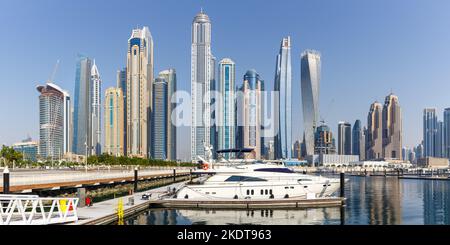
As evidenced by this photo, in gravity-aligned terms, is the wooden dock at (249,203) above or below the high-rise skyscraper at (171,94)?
below

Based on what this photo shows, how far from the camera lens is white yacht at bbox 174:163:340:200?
38.0 metres


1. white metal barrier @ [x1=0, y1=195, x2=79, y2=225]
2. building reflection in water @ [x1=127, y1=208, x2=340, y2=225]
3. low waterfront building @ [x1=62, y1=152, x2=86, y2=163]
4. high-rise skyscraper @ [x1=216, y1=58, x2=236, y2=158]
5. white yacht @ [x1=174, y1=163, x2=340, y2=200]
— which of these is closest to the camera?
white metal barrier @ [x1=0, y1=195, x2=79, y2=225]

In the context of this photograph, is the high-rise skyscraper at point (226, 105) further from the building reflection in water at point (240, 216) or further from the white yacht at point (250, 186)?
the building reflection in water at point (240, 216)

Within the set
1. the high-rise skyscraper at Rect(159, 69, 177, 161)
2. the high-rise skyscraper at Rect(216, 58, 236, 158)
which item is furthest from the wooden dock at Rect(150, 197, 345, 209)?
the high-rise skyscraper at Rect(159, 69, 177, 161)

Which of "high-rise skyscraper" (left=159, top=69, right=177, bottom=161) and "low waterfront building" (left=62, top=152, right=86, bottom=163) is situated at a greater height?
"high-rise skyscraper" (left=159, top=69, right=177, bottom=161)

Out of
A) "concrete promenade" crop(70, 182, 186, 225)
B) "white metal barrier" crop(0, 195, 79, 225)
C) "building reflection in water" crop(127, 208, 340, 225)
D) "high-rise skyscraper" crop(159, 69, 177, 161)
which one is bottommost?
"building reflection in water" crop(127, 208, 340, 225)

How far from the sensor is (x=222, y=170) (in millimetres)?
39406

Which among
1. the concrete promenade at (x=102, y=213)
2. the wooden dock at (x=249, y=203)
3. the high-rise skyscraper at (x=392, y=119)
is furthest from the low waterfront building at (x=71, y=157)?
the high-rise skyscraper at (x=392, y=119)

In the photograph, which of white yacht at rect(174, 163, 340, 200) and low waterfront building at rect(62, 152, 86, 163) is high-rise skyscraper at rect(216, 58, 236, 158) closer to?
white yacht at rect(174, 163, 340, 200)

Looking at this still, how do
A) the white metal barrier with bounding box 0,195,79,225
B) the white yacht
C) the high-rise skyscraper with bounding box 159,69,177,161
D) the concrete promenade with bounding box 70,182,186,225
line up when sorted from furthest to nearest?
the white yacht, the concrete promenade with bounding box 70,182,186,225, the white metal barrier with bounding box 0,195,79,225, the high-rise skyscraper with bounding box 159,69,177,161

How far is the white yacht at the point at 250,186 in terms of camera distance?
3799cm

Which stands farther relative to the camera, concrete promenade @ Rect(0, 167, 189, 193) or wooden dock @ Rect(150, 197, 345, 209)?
wooden dock @ Rect(150, 197, 345, 209)
